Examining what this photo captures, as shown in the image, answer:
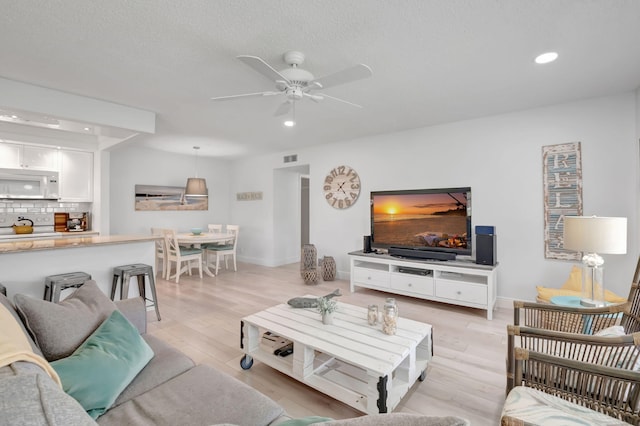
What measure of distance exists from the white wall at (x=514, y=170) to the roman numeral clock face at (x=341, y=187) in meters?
0.11

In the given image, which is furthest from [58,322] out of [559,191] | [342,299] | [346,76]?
[559,191]

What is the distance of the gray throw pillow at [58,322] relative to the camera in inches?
55.0

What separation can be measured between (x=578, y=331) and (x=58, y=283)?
417 centimetres

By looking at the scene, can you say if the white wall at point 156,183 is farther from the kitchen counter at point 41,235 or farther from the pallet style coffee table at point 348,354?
the pallet style coffee table at point 348,354

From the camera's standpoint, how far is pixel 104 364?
132cm

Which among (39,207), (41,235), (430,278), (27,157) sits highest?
(27,157)

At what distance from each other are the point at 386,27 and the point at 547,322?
2.43 meters

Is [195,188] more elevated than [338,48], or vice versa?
[338,48]

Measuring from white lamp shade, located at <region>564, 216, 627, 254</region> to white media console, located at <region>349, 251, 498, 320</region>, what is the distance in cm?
126

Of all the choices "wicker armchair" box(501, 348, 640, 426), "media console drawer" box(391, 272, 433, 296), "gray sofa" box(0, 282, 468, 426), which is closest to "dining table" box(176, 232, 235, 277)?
"media console drawer" box(391, 272, 433, 296)

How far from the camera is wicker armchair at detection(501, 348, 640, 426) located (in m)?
1.17

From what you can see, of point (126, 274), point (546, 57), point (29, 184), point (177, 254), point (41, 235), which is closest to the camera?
point (546, 57)

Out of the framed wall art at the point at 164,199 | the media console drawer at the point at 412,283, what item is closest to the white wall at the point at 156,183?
the framed wall art at the point at 164,199

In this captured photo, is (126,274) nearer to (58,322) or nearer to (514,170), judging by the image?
(58,322)
